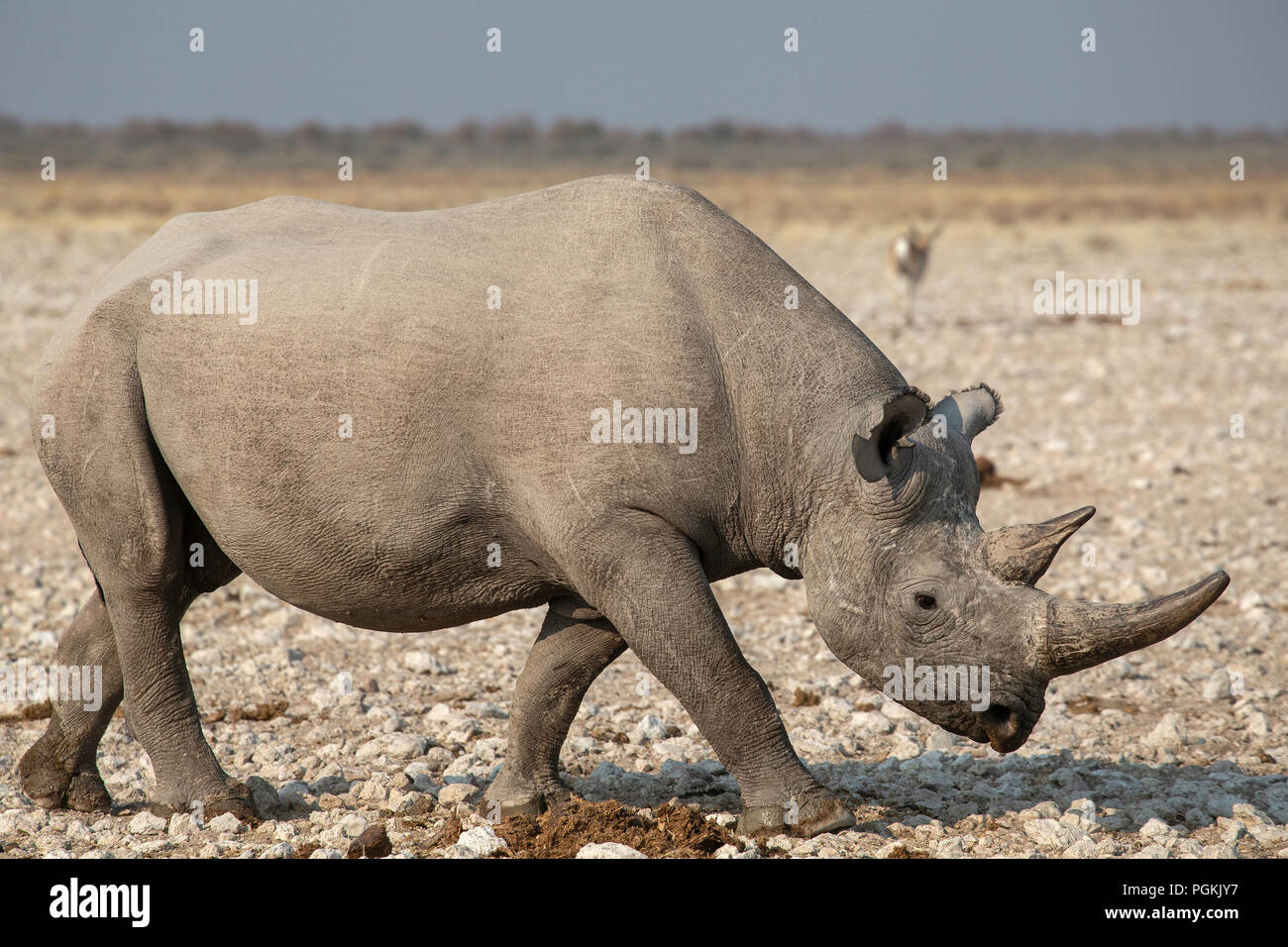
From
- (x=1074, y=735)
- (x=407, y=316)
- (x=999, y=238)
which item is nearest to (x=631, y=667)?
(x=1074, y=735)

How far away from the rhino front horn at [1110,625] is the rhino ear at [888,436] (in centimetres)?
70

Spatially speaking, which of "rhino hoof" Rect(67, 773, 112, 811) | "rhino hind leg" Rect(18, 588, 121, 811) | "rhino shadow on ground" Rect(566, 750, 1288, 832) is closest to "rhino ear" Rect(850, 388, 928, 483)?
"rhino shadow on ground" Rect(566, 750, 1288, 832)

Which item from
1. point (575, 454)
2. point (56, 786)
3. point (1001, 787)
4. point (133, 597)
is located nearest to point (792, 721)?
point (1001, 787)

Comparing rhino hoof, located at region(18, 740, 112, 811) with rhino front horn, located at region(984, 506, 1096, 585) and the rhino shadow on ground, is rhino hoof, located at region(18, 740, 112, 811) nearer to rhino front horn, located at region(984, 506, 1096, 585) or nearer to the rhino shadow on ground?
the rhino shadow on ground

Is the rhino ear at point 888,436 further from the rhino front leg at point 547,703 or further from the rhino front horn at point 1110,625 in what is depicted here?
the rhino front leg at point 547,703

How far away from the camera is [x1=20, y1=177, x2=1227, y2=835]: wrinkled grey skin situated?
14.5ft

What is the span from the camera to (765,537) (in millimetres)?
4684

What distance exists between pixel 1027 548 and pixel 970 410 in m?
0.68

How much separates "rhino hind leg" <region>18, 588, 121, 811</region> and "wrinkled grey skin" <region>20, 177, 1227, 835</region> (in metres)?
0.67

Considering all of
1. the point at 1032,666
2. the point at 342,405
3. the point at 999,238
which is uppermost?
→ the point at 999,238

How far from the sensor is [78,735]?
5391 millimetres

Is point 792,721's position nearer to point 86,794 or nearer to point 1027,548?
point 1027,548
